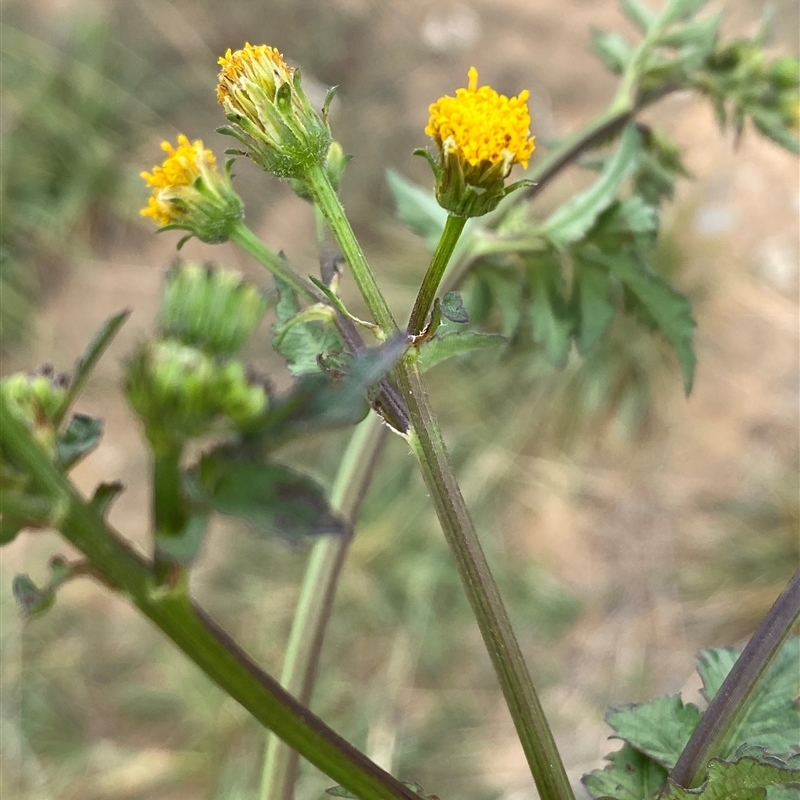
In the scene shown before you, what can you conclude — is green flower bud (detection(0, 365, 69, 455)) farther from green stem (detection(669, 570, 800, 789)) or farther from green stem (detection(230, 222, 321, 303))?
green stem (detection(669, 570, 800, 789))

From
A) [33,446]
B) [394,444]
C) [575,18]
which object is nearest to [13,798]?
[394,444]

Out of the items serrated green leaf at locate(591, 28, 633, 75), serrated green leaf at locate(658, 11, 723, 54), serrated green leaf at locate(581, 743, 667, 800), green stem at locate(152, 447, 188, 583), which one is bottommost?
serrated green leaf at locate(581, 743, 667, 800)

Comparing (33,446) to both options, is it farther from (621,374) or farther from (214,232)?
(621,374)

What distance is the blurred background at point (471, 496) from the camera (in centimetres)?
149

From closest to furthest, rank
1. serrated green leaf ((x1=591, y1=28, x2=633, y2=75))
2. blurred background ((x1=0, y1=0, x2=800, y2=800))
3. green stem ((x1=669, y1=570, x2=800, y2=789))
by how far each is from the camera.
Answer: green stem ((x1=669, y1=570, x2=800, y2=789))
serrated green leaf ((x1=591, y1=28, x2=633, y2=75))
blurred background ((x1=0, y1=0, x2=800, y2=800))

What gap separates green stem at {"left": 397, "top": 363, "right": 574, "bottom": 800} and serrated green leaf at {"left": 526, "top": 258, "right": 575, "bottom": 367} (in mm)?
379

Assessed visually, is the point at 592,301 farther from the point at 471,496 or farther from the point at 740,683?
the point at 471,496

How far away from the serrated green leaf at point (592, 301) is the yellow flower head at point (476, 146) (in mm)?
325

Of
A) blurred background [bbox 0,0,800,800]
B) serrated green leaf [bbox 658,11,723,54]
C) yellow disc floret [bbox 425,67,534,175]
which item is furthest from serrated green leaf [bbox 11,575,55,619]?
blurred background [bbox 0,0,800,800]

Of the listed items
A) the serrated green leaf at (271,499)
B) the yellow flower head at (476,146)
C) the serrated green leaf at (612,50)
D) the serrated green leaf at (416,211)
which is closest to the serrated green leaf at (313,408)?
the serrated green leaf at (271,499)

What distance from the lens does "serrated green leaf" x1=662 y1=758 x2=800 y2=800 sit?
0.37m

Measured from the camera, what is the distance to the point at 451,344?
1.29 ft

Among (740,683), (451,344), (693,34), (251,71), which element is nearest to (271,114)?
(251,71)

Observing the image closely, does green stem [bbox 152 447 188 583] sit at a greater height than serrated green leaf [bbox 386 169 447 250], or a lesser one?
lesser
